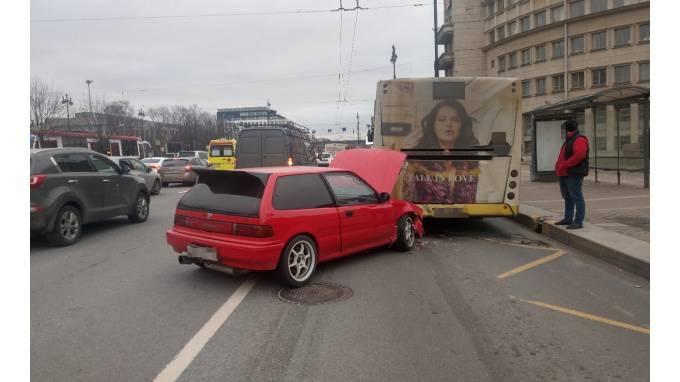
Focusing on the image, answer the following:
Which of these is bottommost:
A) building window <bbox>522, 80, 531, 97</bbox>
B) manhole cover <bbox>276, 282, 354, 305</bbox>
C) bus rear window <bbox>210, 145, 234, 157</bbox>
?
manhole cover <bbox>276, 282, 354, 305</bbox>

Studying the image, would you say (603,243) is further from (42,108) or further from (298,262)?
(42,108)

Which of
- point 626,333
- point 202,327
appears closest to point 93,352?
point 202,327

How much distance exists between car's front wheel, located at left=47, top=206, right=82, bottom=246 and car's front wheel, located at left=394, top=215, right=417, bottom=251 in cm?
554

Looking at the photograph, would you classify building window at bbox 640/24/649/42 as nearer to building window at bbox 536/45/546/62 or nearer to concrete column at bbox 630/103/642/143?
building window at bbox 536/45/546/62

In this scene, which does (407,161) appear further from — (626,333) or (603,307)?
(626,333)

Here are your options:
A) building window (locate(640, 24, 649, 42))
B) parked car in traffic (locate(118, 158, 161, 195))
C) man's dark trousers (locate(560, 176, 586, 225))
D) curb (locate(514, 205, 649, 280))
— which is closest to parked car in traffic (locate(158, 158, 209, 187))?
parked car in traffic (locate(118, 158, 161, 195))

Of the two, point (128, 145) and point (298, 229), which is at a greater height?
point (128, 145)

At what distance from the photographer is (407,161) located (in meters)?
9.59

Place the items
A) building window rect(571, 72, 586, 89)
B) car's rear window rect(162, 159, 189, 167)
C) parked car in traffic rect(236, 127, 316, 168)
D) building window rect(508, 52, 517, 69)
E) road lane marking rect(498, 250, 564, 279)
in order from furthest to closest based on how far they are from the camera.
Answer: building window rect(508, 52, 517, 69), building window rect(571, 72, 586, 89), car's rear window rect(162, 159, 189, 167), parked car in traffic rect(236, 127, 316, 168), road lane marking rect(498, 250, 564, 279)

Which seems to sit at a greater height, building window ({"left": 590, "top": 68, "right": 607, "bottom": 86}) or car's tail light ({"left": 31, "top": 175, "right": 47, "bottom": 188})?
building window ({"left": 590, "top": 68, "right": 607, "bottom": 86})

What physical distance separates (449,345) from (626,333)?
5.53ft

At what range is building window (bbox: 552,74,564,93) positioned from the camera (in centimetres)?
5398

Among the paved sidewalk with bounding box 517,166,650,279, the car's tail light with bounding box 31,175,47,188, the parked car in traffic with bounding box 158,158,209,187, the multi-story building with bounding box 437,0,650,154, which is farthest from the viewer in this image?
the multi-story building with bounding box 437,0,650,154

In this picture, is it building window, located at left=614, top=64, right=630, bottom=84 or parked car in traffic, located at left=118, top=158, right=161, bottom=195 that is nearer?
parked car in traffic, located at left=118, top=158, right=161, bottom=195
